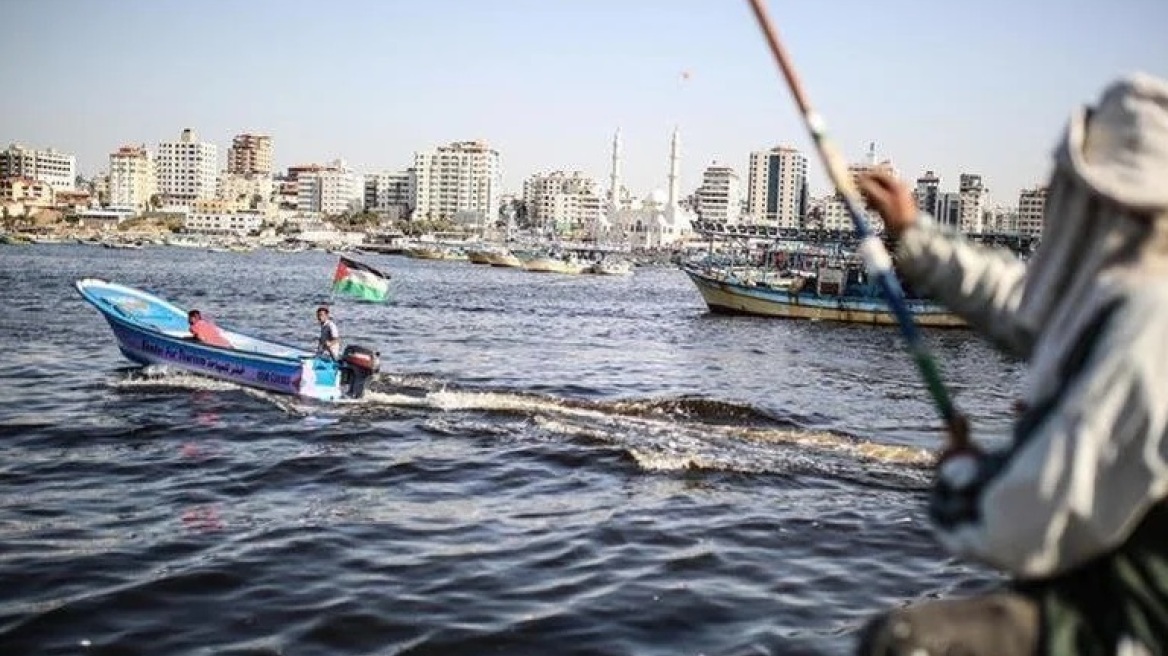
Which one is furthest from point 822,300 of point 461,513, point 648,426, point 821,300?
point 461,513

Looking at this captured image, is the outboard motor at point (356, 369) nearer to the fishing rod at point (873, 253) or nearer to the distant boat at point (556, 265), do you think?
the fishing rod at point (873, 253)

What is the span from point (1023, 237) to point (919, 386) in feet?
241

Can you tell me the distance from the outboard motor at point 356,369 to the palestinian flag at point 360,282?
198 cm

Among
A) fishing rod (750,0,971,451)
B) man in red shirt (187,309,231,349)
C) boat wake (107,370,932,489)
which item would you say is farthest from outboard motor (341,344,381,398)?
fishing rod (750,0,971,451)

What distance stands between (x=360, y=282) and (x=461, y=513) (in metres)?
11.9

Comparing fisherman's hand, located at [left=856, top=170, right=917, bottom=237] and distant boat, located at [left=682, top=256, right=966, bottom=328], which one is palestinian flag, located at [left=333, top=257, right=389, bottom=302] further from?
distant boat, located at [left=682, top=256, right=966, bottom=328]

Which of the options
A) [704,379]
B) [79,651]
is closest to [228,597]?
[79,651]

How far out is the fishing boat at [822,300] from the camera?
52531 mm

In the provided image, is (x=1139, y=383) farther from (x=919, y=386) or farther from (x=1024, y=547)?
(x=919, y=386)

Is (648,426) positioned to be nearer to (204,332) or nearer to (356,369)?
(356,369)

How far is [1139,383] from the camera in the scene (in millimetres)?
1947

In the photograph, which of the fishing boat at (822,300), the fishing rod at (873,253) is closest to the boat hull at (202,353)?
the fishing rod at (873,253)

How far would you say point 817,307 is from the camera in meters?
53.7

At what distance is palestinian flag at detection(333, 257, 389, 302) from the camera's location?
22766mm
